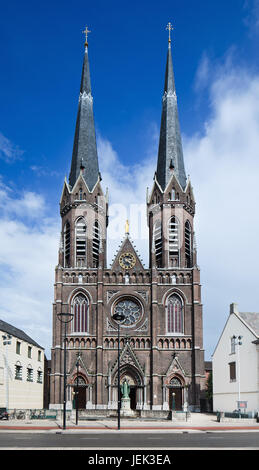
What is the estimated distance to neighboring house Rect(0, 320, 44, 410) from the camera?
176 ft

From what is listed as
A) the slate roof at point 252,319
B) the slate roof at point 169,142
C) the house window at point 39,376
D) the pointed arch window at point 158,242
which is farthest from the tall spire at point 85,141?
the slate roof at point 252,319

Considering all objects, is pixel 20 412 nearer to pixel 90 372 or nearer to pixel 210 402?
pixel 90 372

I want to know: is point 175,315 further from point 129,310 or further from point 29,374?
point 29,374

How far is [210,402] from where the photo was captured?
72.6 m

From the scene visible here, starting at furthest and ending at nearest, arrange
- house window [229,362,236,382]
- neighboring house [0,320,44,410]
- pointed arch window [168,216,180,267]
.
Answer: pointed arch window [168,216,180,267] → house window [229,362,236,382] → neighboring house [0,320,44,410]

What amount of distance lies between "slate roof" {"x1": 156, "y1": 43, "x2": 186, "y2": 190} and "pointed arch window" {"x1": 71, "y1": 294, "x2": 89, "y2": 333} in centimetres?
1763

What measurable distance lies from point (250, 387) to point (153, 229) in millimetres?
25577

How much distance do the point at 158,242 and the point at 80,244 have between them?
961 centimetres

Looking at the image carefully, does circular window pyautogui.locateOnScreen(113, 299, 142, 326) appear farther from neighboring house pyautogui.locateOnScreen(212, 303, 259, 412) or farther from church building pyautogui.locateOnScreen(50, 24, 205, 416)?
neighboring house pyautogui.locateOnScreen(212, 303, 259, 412)

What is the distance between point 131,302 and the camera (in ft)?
215

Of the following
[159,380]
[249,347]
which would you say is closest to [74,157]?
[159,380]

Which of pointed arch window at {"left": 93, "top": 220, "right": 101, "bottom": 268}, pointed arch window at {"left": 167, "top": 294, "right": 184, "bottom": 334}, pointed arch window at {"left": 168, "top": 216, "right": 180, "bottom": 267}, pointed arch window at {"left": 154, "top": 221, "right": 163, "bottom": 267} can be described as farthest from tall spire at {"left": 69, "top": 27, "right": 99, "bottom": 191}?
pointed arch window at {"left": 167, "top": 294, "right": 184, "bottom": 334}
